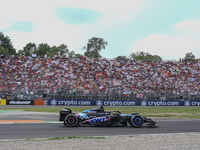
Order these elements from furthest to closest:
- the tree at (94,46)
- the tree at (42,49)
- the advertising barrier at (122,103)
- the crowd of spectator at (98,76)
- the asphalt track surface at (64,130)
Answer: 1. the tree at (42,49)
2. the tree at (94,46)
3. the crowd of spectator at (98,76)
4. the advertising barrier at (122,103)
5. the asphalt track surface at (64,130)

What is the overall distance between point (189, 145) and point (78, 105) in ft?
85.3

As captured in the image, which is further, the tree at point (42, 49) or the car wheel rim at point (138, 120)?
the tree at point (42, 49)

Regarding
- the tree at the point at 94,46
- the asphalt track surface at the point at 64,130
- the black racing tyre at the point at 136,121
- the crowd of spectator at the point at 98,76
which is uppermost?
the tree at the point at 94,46

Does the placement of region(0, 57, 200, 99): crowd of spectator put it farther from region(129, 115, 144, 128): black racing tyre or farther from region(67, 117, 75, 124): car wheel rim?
region(129, 115, 144, 128): black racing tyre

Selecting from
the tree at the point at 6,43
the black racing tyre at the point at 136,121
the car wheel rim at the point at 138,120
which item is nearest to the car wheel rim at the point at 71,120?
the black racing tyre at the point at 136,121

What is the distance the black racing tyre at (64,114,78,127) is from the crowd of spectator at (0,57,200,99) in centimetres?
1942

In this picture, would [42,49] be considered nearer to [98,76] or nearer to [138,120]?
[98,76]

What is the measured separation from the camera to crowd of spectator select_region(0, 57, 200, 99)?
3306 cm

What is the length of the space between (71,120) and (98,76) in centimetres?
2628

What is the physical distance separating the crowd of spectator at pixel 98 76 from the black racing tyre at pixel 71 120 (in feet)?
63.7

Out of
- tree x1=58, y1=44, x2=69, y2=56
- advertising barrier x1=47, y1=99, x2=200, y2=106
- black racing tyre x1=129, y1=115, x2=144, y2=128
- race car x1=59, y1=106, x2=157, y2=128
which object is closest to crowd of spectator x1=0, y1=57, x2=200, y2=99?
advertising barrier x1=47, y1=99, x2=200, y2=106

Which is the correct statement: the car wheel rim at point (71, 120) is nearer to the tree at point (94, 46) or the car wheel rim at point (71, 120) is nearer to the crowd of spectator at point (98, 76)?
the crowd of spectator at point (98, 76)

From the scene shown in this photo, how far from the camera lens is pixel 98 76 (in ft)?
127

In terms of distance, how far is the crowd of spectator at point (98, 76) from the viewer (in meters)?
33.1
